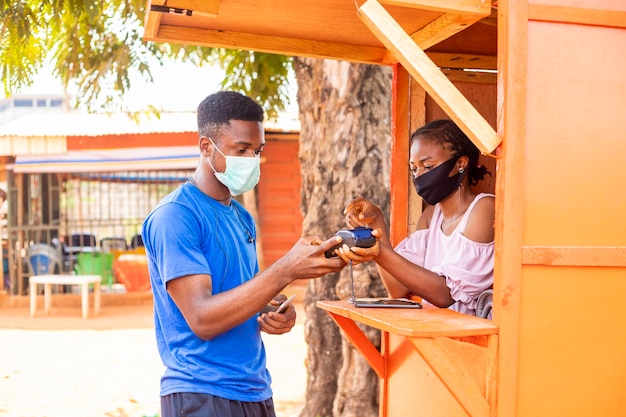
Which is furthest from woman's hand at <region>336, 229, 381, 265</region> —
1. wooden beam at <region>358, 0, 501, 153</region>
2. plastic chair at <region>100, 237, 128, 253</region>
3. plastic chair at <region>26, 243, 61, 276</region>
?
plastic chair at <region>100, 237, 128, 253</region>

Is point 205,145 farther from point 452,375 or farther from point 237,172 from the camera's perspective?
point 452,375

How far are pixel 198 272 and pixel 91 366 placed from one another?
25.9 feet

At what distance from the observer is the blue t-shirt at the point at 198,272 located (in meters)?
2.55

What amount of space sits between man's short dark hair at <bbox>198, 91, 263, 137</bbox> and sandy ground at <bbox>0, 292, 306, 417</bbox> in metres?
5.12

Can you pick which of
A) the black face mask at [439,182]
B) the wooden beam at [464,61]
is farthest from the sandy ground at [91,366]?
the black face mask at [439,182]

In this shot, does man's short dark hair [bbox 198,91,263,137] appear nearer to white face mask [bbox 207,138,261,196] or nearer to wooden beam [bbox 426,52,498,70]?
white face mask [bbox 207,138,261,196]

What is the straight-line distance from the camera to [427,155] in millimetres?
3049

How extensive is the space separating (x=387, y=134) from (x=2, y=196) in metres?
14.1

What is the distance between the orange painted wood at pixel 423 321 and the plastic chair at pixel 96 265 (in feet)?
42.0

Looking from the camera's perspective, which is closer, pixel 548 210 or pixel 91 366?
pixel 548 210

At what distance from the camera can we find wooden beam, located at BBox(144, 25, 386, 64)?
131 inches

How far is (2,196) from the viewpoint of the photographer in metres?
17.6

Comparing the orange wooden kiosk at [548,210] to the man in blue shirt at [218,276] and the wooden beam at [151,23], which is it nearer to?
the man in blue shirt at [218,276]

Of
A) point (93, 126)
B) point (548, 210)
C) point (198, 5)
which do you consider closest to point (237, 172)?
point (198, 5)
